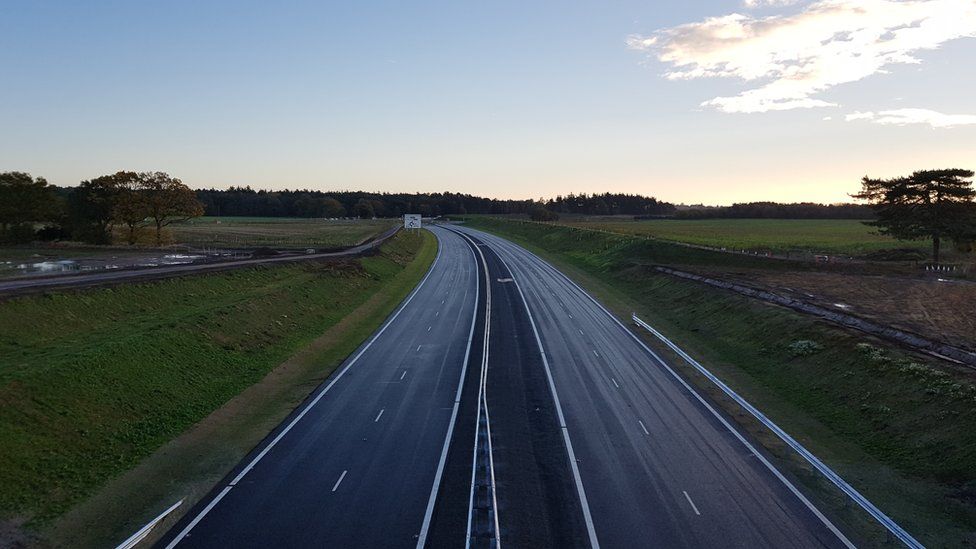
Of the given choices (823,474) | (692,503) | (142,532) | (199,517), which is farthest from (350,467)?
(823,474)

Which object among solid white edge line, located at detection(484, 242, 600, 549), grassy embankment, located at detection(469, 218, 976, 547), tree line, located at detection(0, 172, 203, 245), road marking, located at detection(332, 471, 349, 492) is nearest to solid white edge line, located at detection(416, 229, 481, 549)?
road marking, located at detection(332, 471, 349, 492)

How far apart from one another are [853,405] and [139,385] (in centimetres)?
3461

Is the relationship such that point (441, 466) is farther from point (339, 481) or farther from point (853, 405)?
point (853, 405)

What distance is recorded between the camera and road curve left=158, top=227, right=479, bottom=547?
1894 centimetres

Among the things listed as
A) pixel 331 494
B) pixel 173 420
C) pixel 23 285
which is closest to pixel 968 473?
pixel 331 494

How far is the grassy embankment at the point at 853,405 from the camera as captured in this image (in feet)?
67.3

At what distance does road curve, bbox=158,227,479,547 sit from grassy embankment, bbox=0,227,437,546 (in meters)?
1.58

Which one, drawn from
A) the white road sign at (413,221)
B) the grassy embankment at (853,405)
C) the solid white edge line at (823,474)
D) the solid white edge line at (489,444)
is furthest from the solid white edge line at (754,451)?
the white road sign at (413,221)

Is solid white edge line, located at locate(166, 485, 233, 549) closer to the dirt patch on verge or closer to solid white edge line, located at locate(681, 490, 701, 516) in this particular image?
solid white edge line, located at locate(681, 490, 701, 516)

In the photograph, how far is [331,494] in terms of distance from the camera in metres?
21.5

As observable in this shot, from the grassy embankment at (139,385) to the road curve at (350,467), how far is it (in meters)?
1.58

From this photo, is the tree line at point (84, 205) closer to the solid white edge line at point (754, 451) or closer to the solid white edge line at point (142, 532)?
the solid white edge line at point (754, 451)

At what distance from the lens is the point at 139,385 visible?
29953 mm

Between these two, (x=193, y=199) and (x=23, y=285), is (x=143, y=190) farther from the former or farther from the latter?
(x=23, y=285)
